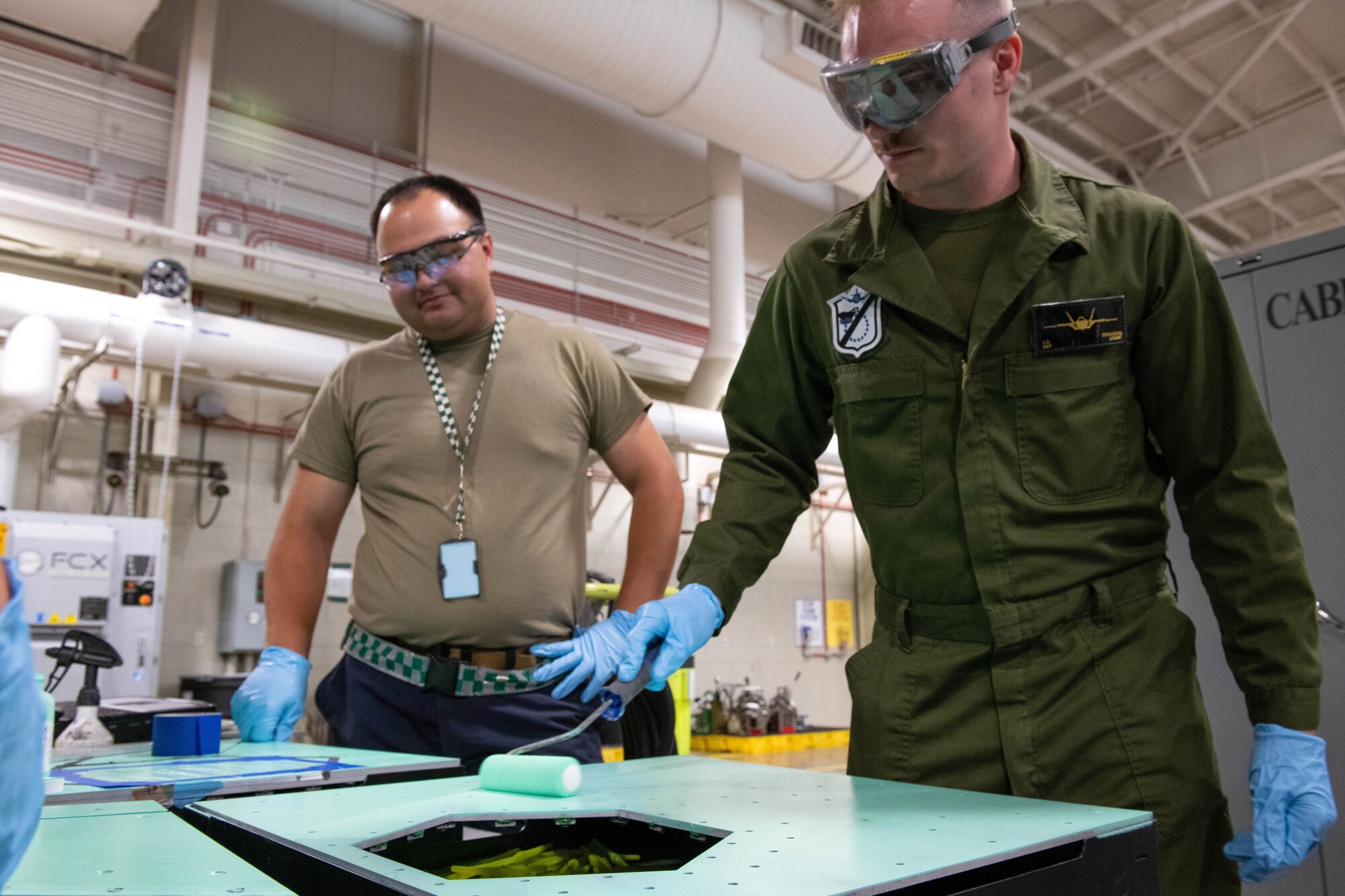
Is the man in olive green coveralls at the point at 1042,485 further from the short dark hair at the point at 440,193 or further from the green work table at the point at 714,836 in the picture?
the short dark hair at the point at 440,193

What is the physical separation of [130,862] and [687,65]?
4216mm

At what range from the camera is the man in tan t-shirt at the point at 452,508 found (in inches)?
64.9

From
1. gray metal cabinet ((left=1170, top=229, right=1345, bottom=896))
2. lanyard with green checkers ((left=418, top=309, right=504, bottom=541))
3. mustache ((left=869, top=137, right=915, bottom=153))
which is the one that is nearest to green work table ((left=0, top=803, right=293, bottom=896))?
lanyard with green checkers ((left=418, top=309, right=504, bottom=541))

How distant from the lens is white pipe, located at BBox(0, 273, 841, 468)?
371 centimetres

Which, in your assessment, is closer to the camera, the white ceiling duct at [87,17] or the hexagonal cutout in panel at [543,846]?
the hexagonal cutout in panel at [543,846]

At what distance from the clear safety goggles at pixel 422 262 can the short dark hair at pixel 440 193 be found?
0.11 meters

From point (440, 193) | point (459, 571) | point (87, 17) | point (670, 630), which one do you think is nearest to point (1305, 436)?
point (670, 630)

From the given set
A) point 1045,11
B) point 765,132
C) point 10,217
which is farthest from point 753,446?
point 1045,11

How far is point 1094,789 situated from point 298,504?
4.82 feet

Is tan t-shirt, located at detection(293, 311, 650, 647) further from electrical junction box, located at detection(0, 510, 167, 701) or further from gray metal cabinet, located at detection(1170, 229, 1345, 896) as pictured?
electrical junction box, located at detection(0, 510, 167, 701)

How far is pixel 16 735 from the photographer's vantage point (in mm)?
447

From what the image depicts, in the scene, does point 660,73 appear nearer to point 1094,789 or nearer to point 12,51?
point 12,51

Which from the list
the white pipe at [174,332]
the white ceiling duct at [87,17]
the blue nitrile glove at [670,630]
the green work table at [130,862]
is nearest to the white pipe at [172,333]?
the white pipe at [174,332]

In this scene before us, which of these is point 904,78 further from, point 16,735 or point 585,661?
point 16,735
